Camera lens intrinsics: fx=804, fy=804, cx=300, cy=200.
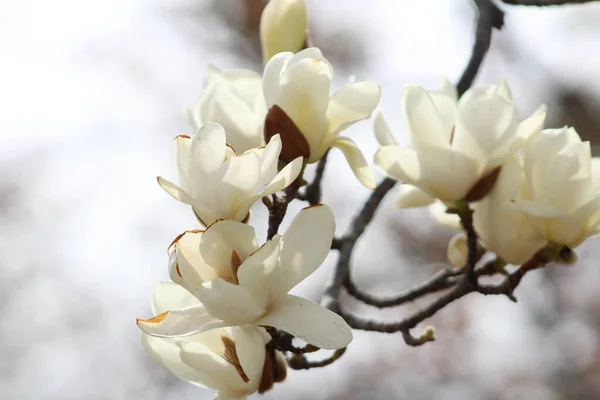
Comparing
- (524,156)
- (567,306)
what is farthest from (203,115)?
(567,306)

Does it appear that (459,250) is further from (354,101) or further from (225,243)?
(225,243)

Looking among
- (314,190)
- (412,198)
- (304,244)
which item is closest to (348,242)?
(314,190)

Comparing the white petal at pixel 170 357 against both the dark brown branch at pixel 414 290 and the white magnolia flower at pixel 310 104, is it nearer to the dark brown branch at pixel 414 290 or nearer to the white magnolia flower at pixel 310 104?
the white magnolia flower at pixel 310 104

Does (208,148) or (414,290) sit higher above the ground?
(208,148)

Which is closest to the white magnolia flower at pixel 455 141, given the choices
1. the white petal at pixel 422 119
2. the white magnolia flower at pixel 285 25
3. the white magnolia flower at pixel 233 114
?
the white petal at pixel 422 119

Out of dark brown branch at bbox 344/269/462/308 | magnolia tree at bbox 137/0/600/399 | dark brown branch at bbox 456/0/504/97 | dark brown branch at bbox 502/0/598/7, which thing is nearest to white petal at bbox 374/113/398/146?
magnolia tree at bbox 137/0/600/399

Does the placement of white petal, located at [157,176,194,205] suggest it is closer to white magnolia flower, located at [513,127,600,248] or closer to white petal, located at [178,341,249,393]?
white petal, located at [178,341,249,393]

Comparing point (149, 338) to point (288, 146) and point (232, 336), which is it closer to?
point (232, 336)
